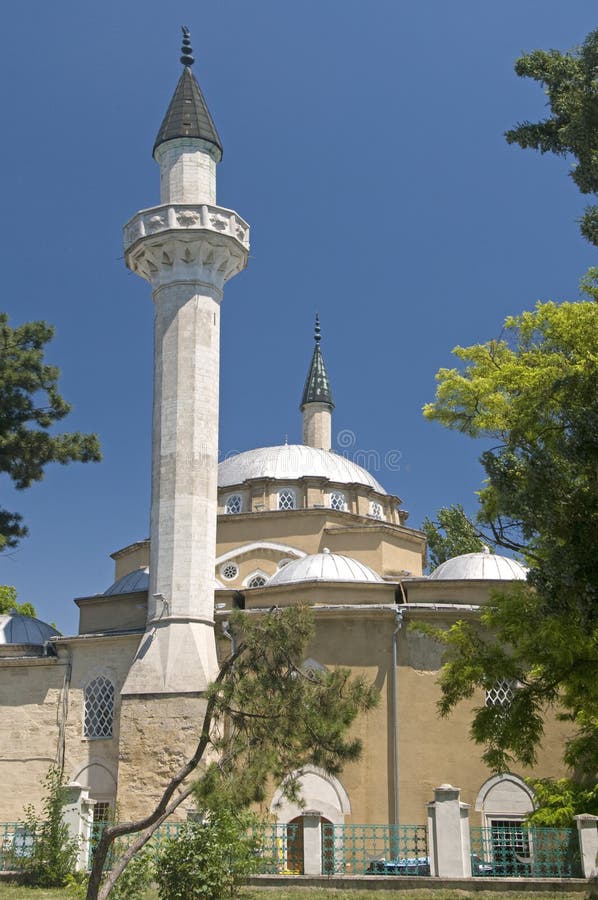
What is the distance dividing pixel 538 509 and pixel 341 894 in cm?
578

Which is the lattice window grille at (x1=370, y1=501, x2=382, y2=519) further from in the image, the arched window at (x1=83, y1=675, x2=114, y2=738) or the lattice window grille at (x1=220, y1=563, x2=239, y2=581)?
the arched window at (x1=83, y1=675, x2=114, y2=738)

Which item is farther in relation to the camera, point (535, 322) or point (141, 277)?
point (141, 277)

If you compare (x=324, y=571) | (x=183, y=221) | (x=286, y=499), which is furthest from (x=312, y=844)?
(x=286, y=499)

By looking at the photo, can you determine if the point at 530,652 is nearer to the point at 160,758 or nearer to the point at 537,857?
the point at 537,857

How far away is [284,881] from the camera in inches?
488

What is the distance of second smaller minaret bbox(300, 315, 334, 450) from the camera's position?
2975 centimetres

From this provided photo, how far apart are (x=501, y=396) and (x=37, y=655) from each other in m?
12.1

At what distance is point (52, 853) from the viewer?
41.4 feet

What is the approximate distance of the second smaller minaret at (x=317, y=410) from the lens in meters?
29.8


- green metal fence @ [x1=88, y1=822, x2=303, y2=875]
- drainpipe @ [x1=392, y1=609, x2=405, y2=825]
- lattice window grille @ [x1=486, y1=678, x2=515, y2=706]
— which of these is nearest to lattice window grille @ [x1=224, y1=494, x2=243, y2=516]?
drainpipe @ [x1=392, y1=609, x2=405, y2=825]

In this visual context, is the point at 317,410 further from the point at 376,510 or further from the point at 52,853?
the point at 52,853

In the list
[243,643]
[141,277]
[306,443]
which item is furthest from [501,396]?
[306,443]

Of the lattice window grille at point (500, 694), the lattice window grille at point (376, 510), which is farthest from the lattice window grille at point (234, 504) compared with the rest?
the lattice window grille at point (500, 694)

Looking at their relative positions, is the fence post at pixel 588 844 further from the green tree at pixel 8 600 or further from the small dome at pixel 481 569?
the green tree at pixel 8 600
